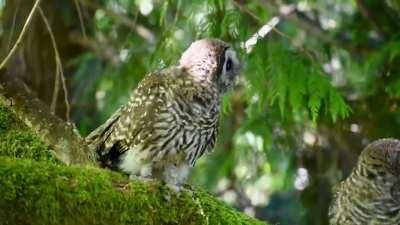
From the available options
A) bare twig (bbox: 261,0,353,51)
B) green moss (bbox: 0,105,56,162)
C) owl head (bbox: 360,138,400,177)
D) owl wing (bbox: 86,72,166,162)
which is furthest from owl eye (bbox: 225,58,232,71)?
bare twig (bbox: 261,0,353,51)

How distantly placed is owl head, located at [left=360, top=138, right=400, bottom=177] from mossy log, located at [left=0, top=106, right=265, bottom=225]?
1819 mm

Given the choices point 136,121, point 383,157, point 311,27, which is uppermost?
point 311,27

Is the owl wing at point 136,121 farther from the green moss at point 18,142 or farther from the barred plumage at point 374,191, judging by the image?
the barred plumage at point 374,191

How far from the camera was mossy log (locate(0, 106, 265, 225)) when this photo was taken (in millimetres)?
2066

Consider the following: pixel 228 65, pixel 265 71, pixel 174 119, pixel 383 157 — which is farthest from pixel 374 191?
pixel 174 119

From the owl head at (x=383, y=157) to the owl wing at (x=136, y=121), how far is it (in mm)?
1262

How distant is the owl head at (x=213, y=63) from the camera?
11.9 ft

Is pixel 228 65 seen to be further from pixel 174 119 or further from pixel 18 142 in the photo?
pixel 18 142

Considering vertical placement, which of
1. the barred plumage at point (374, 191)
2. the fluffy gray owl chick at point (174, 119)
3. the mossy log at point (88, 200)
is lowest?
the barred plumage at point (374, 191)

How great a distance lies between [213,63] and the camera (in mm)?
3654

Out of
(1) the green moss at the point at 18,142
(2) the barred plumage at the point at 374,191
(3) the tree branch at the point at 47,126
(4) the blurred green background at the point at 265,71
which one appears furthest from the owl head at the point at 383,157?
(1) the green moss at the point at 18,142

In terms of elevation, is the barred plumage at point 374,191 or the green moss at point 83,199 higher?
the green moss at point 83,199

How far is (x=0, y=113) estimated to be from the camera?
9.16ft

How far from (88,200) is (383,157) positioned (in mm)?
2439
